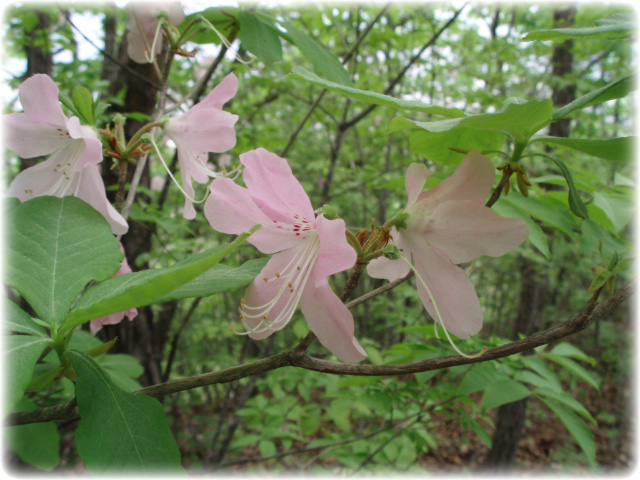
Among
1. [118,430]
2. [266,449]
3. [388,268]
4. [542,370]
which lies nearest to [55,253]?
[118,430]

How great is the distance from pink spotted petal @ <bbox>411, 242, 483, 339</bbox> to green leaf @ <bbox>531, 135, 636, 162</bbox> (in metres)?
0.24

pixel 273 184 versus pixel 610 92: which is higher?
pixel 610 92

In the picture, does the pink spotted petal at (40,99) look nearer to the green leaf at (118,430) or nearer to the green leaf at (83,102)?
the green leaf at (83,102)

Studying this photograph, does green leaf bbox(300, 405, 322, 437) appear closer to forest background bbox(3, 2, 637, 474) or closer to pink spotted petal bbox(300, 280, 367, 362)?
forest background bbox(3, 2, 637, 474)

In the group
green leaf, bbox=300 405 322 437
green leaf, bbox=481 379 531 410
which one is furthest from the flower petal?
green leaf, bbox=300 405 322 437

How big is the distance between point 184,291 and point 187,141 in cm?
53

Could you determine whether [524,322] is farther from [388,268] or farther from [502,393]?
[388,268]

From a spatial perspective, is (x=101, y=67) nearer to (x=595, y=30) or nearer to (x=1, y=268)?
(x=1, y=268)

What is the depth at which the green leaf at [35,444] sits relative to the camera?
1159 mm

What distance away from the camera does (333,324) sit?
0.68 meters

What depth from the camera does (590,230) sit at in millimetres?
1204

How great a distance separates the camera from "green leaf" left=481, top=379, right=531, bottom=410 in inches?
54.5

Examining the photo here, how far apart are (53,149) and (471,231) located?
903 millimetres

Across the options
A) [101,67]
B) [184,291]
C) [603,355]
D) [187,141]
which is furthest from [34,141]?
[603,355]
